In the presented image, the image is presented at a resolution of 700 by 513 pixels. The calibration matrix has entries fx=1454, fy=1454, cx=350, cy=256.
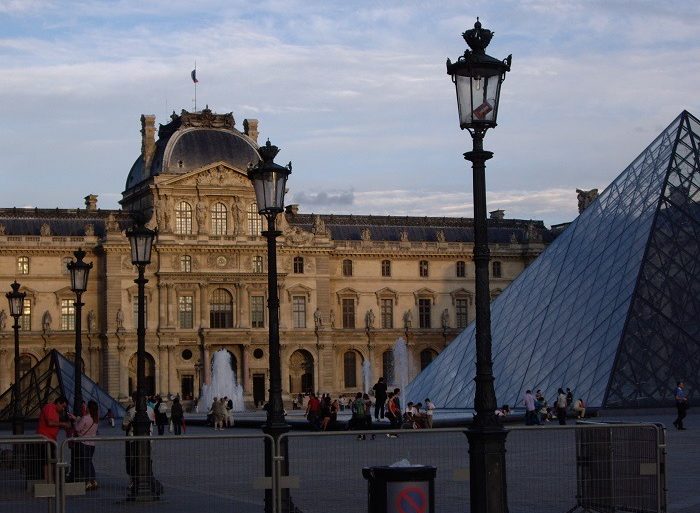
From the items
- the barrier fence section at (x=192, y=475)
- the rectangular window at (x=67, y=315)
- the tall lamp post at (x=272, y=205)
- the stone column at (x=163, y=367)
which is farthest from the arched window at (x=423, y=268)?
the barrier fence section at (x=192, y=475)

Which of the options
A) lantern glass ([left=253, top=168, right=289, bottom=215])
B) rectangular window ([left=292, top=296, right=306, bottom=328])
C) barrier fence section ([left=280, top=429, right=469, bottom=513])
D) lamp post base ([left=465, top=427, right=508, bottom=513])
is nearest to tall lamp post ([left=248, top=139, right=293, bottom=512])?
lantern glass ([left=253, top=168, right=289, bottom=215])

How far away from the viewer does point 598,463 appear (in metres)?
13.9

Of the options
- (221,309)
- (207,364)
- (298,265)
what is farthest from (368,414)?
(298,265)

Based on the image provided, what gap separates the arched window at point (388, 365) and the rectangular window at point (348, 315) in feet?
8.01

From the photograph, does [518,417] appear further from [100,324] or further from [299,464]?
[100,324]

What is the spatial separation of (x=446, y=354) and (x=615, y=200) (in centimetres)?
765

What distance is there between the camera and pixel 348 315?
3132 inches

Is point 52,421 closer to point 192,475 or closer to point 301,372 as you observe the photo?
point 192,475

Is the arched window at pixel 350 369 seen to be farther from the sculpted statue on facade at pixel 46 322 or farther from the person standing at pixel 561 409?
the person standing at pixel 561 409

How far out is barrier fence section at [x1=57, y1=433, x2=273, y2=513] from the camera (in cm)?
1318

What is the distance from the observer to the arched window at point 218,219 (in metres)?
74.9

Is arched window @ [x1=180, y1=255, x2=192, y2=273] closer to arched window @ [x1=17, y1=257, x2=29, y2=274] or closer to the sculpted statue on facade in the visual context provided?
the sculpted statue on facade

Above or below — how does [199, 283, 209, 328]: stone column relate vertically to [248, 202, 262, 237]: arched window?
below

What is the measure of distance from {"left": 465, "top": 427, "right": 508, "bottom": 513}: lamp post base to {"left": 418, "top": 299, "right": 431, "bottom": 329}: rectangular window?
6904 centimetres
